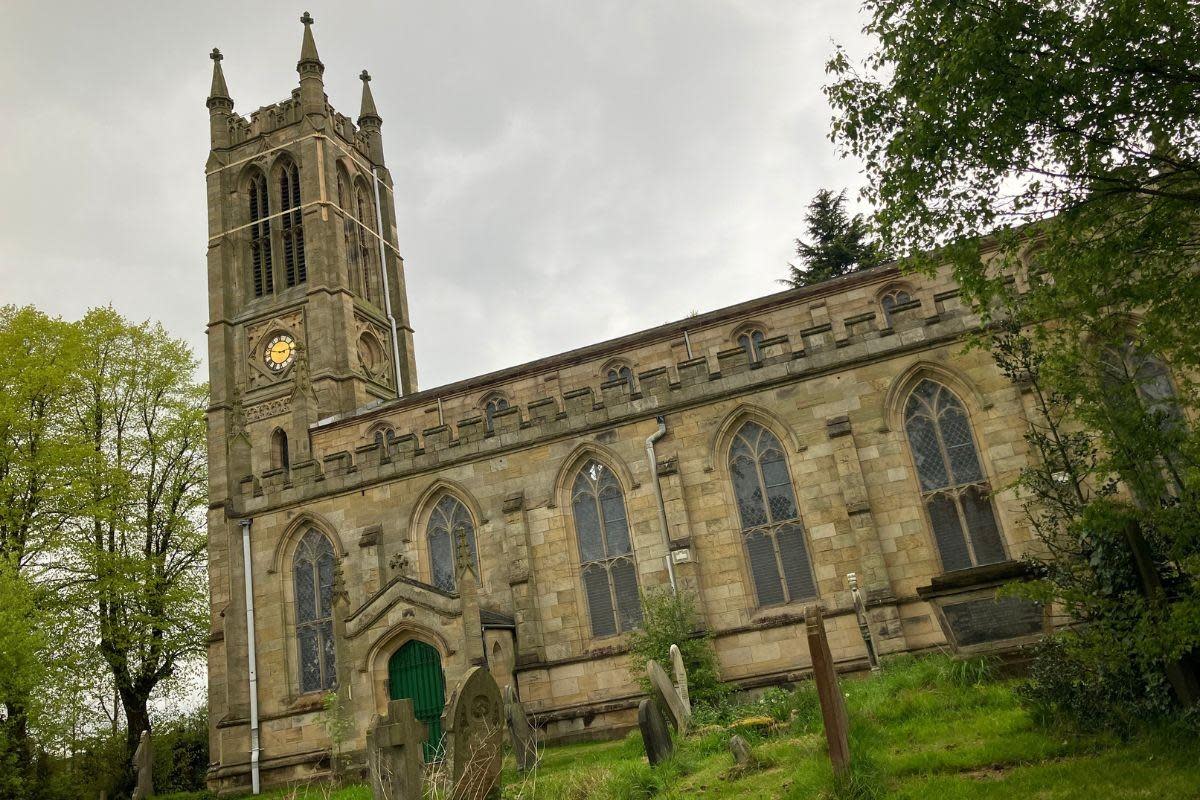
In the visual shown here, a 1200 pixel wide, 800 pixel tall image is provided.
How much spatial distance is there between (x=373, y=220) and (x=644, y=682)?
31644 mm

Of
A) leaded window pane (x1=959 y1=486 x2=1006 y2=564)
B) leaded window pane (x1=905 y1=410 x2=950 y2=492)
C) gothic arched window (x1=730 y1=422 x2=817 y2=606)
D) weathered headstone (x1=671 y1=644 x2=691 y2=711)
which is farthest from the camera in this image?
gothic arched window (x1=730 y1=422 x2=817 y2=606)

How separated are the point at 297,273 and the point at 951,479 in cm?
2959

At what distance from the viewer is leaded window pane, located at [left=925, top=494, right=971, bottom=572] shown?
18156mm

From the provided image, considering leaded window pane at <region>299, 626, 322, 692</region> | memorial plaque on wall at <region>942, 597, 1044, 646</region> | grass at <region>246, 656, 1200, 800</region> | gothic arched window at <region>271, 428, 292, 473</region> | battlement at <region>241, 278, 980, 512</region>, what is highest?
gothic arched window at <region>271, 428, 292, 473</region>

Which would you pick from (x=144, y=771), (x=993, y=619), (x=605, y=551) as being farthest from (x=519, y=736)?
(x=144, y=771)

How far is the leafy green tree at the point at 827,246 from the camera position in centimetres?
4509

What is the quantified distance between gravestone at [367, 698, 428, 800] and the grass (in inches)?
22.8

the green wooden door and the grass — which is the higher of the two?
the green wooden door

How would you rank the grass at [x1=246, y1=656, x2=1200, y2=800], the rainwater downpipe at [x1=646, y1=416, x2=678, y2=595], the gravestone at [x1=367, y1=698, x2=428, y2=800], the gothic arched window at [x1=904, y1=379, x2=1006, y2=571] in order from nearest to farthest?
the grass at [x1=246, y1=656, x2=1200, y2=800], the gravestone at [x1=367, y1=698, x2=428, y2=800], the gothic arched window at [x1=904, y1=379, x2=1006, y2=571], the rainwater downpipe at [x1=646, y1=416, x2=678, y2=595]

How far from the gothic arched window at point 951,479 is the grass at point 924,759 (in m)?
4.92

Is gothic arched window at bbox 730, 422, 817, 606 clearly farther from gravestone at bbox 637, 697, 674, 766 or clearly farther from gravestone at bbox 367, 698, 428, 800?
gravestone at bbox 367, 698, 428, 800

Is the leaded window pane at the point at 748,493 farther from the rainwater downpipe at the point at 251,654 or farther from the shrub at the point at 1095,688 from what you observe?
the rainwater downpipe at the point at 251,654

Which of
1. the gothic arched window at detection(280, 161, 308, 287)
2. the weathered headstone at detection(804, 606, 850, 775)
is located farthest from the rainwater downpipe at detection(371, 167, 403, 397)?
the weathered headstone at detection(804, 606, 850, 775)

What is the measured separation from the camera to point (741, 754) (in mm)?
10477
